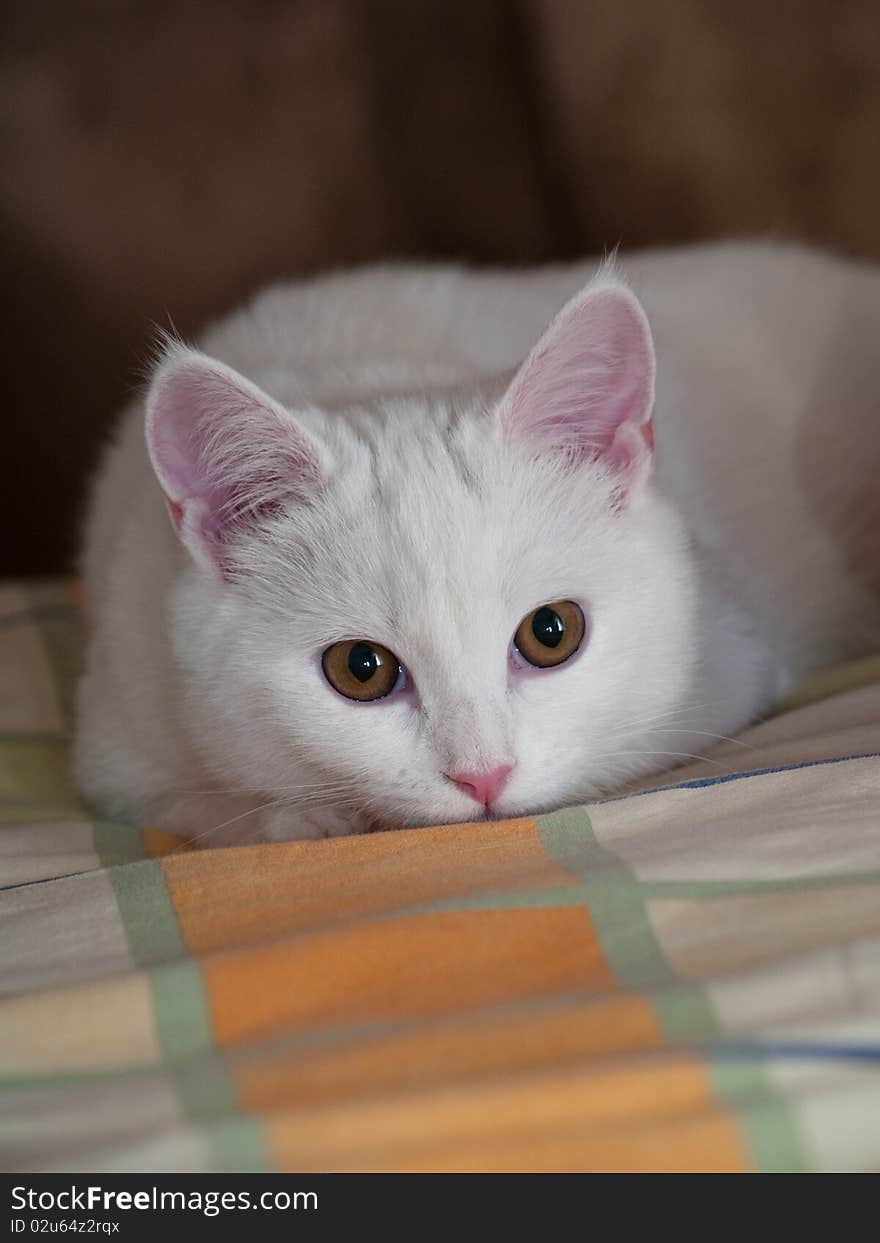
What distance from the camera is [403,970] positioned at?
1056 mm

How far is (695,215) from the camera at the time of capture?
8.28 ft

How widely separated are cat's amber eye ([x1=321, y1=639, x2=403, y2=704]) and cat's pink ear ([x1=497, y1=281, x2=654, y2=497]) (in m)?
0.30

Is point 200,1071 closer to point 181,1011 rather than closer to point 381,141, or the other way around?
point 181,1011

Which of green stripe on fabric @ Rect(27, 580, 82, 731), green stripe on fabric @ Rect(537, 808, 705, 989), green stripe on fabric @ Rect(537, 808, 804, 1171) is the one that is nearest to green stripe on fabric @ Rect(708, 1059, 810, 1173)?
green stripe on fabric @ Rect(537, 808, 804, 1171)

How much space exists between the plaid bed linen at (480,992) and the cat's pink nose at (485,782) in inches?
1.8

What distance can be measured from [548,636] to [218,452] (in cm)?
43

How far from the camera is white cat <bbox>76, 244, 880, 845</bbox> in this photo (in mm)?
1364

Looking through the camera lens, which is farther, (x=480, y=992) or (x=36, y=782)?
(x=36, y=782)

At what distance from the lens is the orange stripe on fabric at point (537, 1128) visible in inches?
33.4

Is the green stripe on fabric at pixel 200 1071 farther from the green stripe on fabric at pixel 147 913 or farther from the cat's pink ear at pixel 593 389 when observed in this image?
the cat's pink ear at pixel 593 389

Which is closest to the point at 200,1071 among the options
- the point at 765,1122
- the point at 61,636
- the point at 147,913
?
the point at 147,913

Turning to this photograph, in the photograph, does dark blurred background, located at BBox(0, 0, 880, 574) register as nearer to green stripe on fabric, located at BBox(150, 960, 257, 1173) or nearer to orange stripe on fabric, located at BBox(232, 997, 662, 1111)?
green stripe on fabric, located at BBox(150, 960, 257, 1173)

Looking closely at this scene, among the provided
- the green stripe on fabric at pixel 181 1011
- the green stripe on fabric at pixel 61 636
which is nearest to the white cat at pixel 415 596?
the green stripe on fabric at pixel 61 636
